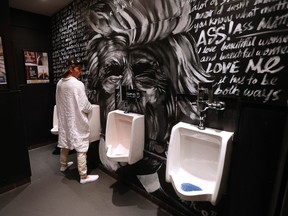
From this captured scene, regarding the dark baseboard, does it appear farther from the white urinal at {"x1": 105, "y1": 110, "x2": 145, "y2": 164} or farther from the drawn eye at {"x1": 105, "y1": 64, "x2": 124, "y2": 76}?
the drawn eye at {"x1": 105, "y1": 64, "x2": 124, "y2": 76}

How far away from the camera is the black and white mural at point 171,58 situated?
1.06 m

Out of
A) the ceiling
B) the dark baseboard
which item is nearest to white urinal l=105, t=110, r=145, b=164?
the dark baseboard

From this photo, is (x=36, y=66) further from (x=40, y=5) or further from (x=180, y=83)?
(x=180, y=83)

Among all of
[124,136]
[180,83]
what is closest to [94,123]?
[124,136]

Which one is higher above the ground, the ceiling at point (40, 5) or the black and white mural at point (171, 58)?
the ceiling at point (40, 5)

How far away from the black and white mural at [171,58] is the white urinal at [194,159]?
0.18 meters

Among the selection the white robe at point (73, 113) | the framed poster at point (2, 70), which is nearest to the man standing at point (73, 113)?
the white robe at point (73, 113)

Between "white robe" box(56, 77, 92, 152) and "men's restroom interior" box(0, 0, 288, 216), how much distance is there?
271 millimetres

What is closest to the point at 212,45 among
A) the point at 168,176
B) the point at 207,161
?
the point at 207,161

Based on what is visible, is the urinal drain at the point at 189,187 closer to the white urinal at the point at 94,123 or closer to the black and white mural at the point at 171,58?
the black and white mural at the point at 171,58

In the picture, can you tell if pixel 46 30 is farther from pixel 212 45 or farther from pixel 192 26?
pixel 212 45

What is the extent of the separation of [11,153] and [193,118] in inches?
82.6

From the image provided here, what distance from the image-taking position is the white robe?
2.09 m

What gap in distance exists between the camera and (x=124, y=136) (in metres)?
2.04
